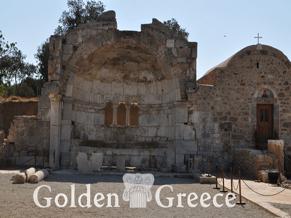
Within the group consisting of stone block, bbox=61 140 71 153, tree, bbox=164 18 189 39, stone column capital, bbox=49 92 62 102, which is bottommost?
stone block, bbox=61 140 71 153

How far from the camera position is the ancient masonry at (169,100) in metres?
13.9

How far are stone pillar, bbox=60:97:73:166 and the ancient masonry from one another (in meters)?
0.04

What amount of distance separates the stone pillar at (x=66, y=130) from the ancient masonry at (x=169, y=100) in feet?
0.13

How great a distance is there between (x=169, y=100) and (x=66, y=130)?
455 cm

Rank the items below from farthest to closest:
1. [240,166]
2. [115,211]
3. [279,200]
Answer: [240,166], [279,200], [115,211]

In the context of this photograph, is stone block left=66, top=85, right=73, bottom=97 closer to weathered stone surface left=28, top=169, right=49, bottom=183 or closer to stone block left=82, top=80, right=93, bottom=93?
stone block left=82, top=80, right=93, bottom=93

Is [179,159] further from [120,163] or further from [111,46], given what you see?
[111,46]

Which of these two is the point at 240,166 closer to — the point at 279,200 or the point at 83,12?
the point at 279,200

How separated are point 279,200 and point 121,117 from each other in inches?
370

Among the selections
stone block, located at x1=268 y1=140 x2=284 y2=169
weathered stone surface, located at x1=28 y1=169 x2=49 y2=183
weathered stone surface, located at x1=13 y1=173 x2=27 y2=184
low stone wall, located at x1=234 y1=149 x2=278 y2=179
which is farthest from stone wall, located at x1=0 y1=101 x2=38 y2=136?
stone block, located at x1=268 y1=140 x2=284 y2=169

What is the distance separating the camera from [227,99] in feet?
47.2

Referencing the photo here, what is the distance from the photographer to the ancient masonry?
13914 millimetres

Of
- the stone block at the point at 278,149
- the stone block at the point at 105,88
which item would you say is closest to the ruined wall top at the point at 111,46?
the stone block at the point at 105,88

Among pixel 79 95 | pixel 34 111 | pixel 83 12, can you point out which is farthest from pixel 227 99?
pixel 83 12
